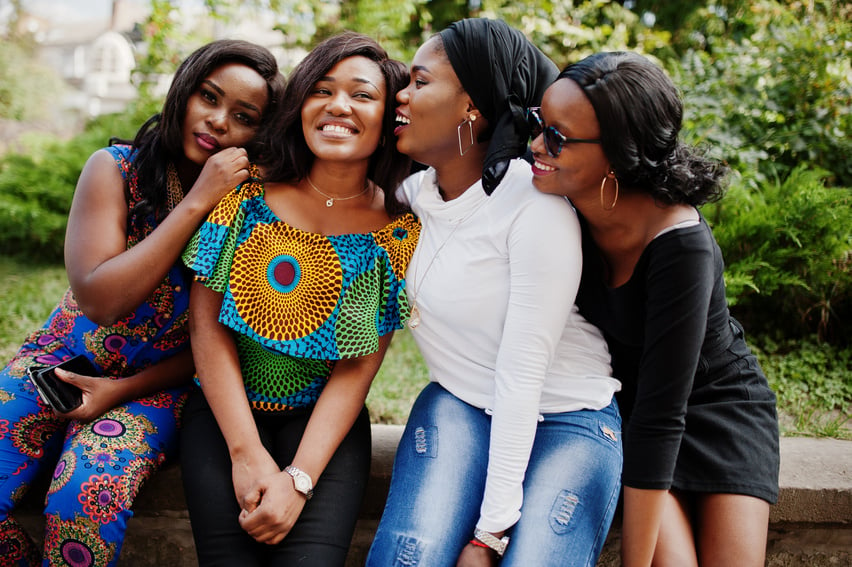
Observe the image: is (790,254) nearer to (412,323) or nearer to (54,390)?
(412,323)

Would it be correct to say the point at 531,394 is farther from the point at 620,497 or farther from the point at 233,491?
the point at 233,491

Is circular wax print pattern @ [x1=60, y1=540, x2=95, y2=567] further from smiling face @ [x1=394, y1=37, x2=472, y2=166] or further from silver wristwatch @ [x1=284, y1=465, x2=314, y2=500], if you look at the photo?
smiling face @ [x1=394, y1=37, x2=472, y2=166]

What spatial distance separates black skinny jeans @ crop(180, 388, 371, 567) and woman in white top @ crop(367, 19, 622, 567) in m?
0.14

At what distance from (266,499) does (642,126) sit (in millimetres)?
1457

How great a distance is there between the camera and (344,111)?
2207mm

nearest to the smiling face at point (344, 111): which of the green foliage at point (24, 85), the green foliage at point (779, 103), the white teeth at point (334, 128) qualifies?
the white teeth at point (334, 128)

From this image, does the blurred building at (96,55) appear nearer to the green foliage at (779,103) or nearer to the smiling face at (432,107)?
the green foliage at (779,103)

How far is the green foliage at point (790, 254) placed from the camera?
11.8ft

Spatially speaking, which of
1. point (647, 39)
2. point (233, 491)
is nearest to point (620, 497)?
point (233, 491)

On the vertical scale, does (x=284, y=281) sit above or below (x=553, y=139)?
below

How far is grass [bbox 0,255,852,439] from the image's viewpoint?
328cm

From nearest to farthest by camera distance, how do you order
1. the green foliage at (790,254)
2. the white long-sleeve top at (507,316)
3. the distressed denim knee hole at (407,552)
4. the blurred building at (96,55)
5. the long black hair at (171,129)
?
the distressed denim knee hole at (407,552) < the white long-sleeve top at (507,316) < the long black hair at (171,129) < the green foliage at (790,254) < the blurred building at (96,55)

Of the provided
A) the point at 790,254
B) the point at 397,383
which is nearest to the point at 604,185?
the point at 397,383

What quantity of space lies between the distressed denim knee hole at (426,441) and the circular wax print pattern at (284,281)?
1.50 feet
